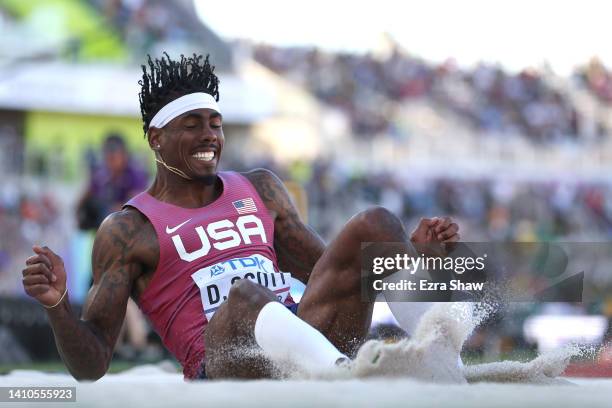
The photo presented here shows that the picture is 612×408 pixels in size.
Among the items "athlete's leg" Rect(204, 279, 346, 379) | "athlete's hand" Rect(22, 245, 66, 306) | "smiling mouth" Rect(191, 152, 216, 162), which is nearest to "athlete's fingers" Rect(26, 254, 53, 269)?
"athlete's hand" Rect(22, 245, 66, 306)

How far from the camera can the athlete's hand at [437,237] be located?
394 cm

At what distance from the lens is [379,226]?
3691mm

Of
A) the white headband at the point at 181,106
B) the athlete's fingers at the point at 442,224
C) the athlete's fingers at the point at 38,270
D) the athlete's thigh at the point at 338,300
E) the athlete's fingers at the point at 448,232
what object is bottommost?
the athlete's thigh at the point at 338,300

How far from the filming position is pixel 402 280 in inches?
153

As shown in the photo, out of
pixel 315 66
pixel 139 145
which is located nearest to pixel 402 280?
pixel 139 145

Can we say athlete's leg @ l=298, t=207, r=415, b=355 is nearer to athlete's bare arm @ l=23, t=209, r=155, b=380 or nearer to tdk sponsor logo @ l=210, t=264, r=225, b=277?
tdk sponsor logo @ l=210, t=264, r=225, b=277

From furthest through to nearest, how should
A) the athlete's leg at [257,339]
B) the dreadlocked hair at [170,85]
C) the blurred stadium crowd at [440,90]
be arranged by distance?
the blurred stadium crowd at [440,90] < the dreadlocked hair at [170,85] < the athlete's leg at [257,339]

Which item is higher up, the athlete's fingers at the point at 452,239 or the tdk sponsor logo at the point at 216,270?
the athlete's fingers at the point at 452,239

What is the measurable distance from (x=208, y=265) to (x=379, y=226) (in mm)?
904

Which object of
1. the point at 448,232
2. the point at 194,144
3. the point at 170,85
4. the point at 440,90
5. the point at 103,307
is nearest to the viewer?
the point at 448,232

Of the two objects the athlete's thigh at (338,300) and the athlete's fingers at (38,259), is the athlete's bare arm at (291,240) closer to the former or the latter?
the athlete's thigh at (338,300)

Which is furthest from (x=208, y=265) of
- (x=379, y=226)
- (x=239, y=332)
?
(x=379, y=226)

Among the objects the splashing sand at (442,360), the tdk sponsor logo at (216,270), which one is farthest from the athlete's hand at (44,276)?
the splashing sand at (442,360)

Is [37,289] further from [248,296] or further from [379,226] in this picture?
[379,226]
